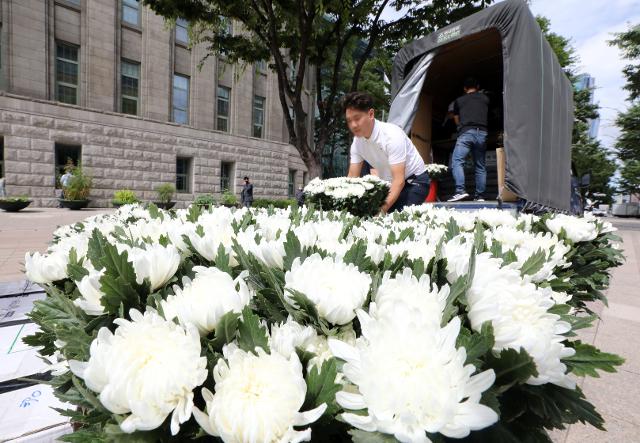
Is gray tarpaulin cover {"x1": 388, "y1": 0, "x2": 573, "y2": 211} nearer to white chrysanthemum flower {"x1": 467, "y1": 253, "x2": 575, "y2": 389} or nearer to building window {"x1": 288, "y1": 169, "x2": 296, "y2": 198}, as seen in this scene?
white chrysanthemum flower {"x1": 467, "y1": 253, "x2": 575, "y2": 389}

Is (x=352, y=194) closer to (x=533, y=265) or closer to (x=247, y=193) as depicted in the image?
(x=533, y=265)

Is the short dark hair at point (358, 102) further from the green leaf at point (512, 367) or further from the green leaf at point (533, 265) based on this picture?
the green leaf at point (512, 367)

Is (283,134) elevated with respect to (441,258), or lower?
elevated

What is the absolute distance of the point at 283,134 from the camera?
26812 mm

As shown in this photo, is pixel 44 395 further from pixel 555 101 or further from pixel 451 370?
pixel 555 101

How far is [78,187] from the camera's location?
658 inches

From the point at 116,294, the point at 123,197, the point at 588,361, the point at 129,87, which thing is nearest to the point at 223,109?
the point at 129,87

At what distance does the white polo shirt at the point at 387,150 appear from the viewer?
4.65 m

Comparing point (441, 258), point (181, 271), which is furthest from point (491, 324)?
point (181, 271)

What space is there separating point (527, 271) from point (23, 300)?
2.79 m

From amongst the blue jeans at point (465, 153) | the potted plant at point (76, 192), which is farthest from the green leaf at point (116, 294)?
the potted plant at point (76, 192)

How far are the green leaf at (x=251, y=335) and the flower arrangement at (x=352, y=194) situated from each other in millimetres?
3624

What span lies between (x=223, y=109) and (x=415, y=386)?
2501cm

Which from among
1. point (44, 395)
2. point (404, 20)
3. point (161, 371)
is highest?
point (404, 20)
